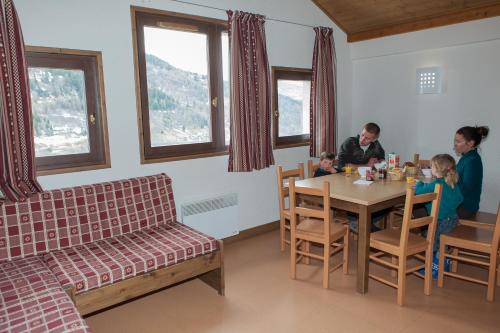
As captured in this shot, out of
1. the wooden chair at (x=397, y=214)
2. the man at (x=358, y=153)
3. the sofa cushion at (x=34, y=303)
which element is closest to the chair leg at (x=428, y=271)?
the wooden chair at (x=397, y=214)

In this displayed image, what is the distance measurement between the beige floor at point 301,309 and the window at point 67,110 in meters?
1.21

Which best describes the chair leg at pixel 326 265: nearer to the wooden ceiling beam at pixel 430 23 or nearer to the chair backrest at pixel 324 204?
the chair backrest at pixel 324 204

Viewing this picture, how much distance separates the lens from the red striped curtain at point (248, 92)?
12.1ft

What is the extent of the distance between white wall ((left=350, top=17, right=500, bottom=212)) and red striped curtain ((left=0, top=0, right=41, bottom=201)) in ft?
→ 13.0

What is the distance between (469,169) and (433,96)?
4.88 feet

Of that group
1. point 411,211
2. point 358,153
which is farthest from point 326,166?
point 411,211

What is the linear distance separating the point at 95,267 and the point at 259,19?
2.82 m

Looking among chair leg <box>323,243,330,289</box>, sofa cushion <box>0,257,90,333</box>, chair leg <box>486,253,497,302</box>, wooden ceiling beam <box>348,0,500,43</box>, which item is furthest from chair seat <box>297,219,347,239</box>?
wooden ceiling beam <box>348,0,500,43</box>

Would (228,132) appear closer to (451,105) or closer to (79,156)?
(79,156)

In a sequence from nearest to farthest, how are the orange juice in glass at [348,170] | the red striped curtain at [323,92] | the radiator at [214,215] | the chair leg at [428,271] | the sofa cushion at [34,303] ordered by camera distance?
the sofa cushion at [34,303] → the chair leg at [428,271] → the radiator at [214,215] → the orange juice in glass at [348,170] → the red striped curtain at [323,92]

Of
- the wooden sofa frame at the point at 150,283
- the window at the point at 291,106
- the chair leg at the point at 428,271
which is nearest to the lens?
the wooden sofa frame at the point at 150,283

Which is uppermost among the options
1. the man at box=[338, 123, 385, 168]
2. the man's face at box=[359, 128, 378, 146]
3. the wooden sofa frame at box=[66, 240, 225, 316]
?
the man's face at box=[359, 128, 378, 146]

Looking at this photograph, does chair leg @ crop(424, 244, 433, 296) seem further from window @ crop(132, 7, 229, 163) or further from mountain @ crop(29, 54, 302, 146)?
mountain @ crop(29, 54, 302, 146)

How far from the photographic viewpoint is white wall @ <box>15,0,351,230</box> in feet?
9.11
